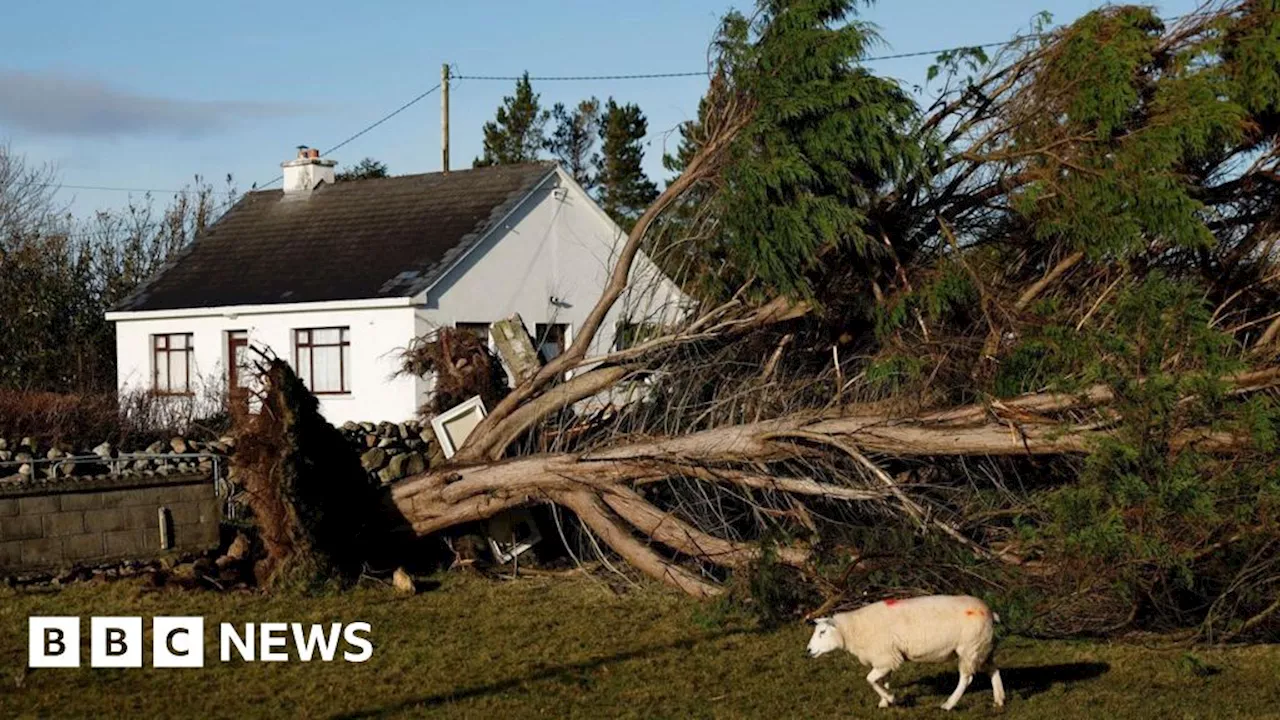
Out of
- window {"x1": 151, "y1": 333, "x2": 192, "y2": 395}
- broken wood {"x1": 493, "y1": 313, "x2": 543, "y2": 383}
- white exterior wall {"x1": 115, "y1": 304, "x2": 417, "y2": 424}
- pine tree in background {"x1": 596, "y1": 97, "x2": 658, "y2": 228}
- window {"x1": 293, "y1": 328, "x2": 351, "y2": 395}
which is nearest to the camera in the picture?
broken wood {"x1": 493, "y1": 313, "x2": 543, "y2": 383}

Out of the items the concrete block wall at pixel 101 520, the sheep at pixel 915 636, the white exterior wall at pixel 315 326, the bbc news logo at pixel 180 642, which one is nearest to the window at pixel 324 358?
the white exterior wall at pixel 315 326

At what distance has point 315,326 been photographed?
26.8m

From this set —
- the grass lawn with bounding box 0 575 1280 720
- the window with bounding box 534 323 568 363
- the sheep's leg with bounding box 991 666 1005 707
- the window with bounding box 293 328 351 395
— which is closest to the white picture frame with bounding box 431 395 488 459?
the grass lawn with bounding box 0 575 1280 720

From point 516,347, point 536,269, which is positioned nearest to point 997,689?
point 516,347

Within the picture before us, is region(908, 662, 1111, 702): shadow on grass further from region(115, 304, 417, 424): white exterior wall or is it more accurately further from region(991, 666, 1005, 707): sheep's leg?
region(115, 304, 417, 424): white exterior wall

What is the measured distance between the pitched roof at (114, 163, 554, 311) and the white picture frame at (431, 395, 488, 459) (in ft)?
32.8

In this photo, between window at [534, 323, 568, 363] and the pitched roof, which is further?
window at [534, 323, 568, 363]

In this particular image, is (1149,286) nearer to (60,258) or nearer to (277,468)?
(277,468)

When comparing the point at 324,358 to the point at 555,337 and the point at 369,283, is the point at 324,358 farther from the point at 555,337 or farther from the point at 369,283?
the point at 555,337

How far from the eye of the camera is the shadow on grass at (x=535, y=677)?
31.8ft

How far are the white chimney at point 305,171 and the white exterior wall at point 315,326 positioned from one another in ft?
15.0

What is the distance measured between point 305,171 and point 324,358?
647cm

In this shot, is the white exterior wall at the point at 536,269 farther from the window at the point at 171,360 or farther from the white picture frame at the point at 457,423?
the white picture frame at the point at 457,423

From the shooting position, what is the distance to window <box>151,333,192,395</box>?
2872cm
